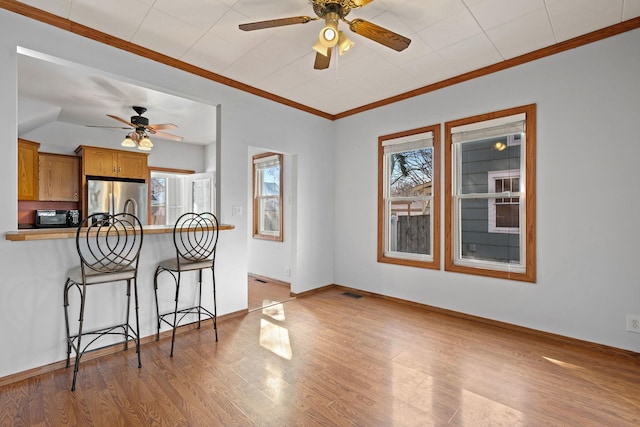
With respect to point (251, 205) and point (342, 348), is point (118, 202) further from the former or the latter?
point (342, 348)

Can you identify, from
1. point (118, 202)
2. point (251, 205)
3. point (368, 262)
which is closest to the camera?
point (368, 262)

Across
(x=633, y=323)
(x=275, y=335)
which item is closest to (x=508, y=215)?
(x=633, y=323)

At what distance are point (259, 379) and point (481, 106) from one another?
3505 mm

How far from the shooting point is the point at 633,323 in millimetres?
2588

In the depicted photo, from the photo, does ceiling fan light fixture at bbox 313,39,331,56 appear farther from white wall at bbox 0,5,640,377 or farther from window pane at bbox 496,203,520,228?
window pane at bbox 496,203,520,228

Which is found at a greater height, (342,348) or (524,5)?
(524,5)

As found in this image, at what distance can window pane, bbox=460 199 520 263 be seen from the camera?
3.32 meters

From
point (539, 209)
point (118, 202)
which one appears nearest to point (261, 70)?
point (539, 209)

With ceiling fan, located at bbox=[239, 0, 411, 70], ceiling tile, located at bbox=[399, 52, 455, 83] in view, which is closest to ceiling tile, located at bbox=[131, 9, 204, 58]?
ceiling fan, located at bbox=[239, 0, 411, 70]

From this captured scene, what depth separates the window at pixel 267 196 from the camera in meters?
5.44

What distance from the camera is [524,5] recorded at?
91.4 inches

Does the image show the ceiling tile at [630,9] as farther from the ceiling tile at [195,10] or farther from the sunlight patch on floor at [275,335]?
the sunlight patch on floor at [275,335]

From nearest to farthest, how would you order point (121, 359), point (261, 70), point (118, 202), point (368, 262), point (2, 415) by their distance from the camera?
point (2, 415) < point (121, 359) < point (261, 70) < point (368, 262) < point (118, 202)

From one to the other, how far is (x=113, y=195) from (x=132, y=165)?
0.67 metres
